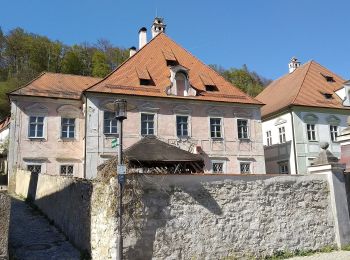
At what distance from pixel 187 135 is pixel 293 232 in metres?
13.3

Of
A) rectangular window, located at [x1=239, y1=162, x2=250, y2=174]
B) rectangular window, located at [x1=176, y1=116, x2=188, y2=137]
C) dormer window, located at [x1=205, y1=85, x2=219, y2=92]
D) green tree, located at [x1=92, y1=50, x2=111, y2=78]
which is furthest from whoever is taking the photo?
green tree, located at [x1=92, y1=50, x2=111, y2=78]

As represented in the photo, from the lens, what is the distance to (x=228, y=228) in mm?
10336

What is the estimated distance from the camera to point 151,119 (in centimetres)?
2350

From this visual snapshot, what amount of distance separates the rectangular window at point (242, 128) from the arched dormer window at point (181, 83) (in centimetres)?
398

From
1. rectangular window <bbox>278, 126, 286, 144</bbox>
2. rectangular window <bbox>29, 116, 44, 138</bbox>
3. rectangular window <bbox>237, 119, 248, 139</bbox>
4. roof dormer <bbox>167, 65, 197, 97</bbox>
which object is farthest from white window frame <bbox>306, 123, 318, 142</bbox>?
rectangular window <bbox>29, 116, 44, 138</bbox>

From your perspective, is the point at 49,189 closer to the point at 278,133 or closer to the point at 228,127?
the point at 228,127

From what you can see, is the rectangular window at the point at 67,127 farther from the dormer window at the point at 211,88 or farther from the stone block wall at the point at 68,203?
the dormer window at the point at 211,88

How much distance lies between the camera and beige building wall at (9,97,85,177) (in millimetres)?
23125

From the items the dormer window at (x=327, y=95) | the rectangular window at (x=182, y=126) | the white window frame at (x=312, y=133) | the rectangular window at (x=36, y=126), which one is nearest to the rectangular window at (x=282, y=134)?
the white window frame at (x=312, y=133)

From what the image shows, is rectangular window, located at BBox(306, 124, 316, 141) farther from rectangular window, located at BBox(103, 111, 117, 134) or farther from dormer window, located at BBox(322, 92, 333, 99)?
rectangular window, located at BBox(103, 111, 117, 134)

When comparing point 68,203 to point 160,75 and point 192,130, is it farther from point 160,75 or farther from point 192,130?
point 160,75

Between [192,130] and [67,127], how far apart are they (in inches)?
300

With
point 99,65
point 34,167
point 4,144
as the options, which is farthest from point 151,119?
point 99,65

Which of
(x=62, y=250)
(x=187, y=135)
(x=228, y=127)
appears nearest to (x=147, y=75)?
(x=187, y=135)
